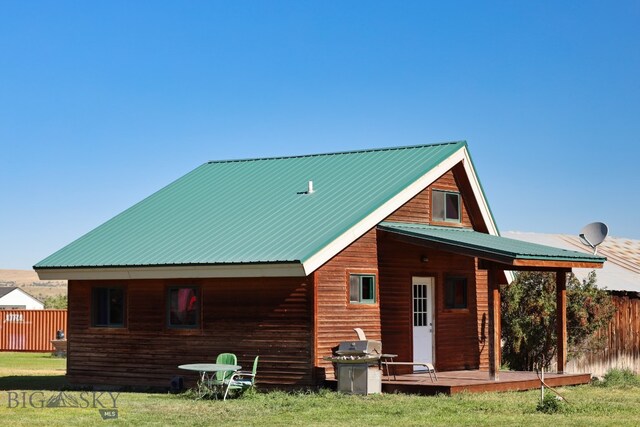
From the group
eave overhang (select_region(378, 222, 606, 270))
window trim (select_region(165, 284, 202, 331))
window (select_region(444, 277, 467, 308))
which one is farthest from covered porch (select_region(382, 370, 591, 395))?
Answer: window trim (select_region(165, 284, 202, 331))

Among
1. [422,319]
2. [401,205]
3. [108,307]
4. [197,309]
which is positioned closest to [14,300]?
[108,307]

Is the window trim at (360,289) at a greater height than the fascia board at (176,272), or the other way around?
the fascia board at (176,272)

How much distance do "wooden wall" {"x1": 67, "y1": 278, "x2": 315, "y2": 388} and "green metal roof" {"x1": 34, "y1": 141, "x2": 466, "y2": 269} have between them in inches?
29.7

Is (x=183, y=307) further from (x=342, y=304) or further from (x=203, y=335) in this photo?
(x=342, y=304)

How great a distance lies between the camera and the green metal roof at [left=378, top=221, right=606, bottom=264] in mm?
24328

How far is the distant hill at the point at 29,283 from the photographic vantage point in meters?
144

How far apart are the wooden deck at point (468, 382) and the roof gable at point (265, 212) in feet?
10.3

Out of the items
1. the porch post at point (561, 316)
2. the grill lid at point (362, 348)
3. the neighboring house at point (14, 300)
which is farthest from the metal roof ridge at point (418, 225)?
the neighboring house at point (14, 300)

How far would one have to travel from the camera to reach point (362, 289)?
25766 mm

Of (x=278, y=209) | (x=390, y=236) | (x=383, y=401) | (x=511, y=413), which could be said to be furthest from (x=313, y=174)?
(x=511, y=413)

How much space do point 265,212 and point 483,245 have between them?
5549 millimetres

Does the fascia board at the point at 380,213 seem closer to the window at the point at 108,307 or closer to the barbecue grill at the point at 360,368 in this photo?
the barbecue grill at the point at 360,368

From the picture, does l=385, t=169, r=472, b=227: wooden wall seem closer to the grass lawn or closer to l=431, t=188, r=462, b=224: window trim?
l=431, t=188, r=462, b=224: window trim

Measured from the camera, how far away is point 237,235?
86.7ft
